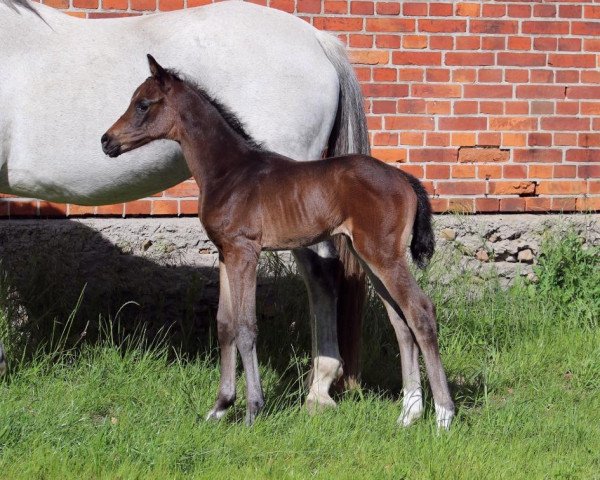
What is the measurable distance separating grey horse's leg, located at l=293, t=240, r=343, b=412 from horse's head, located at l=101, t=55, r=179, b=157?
1.02m

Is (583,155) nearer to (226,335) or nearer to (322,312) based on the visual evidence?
(322,312)

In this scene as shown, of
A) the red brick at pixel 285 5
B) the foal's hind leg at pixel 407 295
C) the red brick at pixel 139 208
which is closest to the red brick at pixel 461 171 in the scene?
the red brick at pixel 285 5

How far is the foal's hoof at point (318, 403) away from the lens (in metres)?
4.70

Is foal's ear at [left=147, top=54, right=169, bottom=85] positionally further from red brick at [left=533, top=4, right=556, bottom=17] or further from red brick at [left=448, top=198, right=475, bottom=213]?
red brick at [left=533, top=4, right=556, bottom=17]

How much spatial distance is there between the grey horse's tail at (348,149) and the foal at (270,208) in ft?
1.56

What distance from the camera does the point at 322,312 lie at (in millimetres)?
4934

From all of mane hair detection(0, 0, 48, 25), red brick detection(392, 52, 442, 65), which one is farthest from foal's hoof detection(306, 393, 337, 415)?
red brick detection(392, 52, 442, 65)

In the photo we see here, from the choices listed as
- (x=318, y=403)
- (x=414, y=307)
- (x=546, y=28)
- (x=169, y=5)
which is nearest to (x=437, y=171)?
(x=546, y=28)

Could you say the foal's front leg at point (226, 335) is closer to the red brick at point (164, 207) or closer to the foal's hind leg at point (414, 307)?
the foal's hind leg at point (414, 307)

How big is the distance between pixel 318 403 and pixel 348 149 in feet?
4.50

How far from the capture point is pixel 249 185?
438 centimetres

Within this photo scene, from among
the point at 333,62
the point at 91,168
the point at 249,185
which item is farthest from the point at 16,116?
the point at 333,62

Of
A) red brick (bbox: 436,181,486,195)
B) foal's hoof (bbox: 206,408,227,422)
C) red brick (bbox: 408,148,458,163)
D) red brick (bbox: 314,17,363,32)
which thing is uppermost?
red brick (bbox: 314,17,363,32)

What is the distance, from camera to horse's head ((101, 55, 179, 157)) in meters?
4.35
